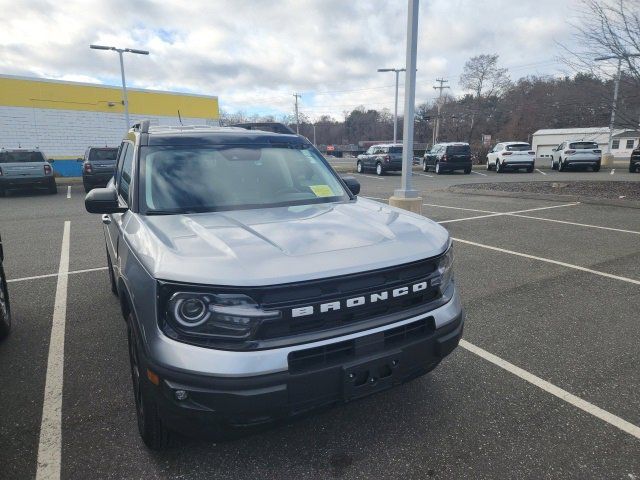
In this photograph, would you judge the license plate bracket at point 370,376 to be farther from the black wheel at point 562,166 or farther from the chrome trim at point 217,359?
the black wheel at point 562,166

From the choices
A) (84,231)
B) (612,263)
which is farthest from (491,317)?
(84,231)

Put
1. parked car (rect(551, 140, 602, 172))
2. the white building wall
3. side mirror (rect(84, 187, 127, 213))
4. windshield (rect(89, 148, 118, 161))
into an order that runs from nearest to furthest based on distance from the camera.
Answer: side mirror (rect(84, 187, 127, 213)) < windshield (rect(89, 148, 118, 161)) < parked car (rect(551, 140, 602, 172)) < the white building wall

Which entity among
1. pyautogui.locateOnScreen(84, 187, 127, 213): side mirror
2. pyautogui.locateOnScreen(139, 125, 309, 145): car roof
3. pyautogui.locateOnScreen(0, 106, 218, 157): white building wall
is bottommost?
pyautogui.locateOnScreen(84, 187, 127, 213): side mirror

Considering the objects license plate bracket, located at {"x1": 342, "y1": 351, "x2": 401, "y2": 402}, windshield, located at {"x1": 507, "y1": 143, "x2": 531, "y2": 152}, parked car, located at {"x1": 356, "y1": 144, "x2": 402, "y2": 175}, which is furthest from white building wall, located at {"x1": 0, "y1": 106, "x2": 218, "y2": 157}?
license plate bracket, located at {"x1": 342, "y1": 351, "x2": 401, "y2": 402}

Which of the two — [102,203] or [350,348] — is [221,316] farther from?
[102,203]

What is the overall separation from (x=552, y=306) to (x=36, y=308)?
5.54m

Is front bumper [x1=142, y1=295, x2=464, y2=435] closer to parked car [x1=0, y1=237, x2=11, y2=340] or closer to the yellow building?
parked car [x1=0, y1=237, x2=11, y2=340]

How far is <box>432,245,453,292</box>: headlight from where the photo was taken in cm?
244

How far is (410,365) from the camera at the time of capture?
2201 millimetres

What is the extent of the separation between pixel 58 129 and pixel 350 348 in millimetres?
31170

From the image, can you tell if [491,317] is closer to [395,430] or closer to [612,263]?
[395,430]

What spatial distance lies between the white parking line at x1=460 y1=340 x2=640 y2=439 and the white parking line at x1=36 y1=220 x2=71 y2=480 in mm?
2995

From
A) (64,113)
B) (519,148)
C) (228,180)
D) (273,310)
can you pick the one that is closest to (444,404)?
(273,310)

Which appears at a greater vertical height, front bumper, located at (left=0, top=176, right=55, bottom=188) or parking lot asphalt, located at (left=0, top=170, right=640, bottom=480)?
front bumper, located at (left=0, top=176, right=55, bottom=188)
